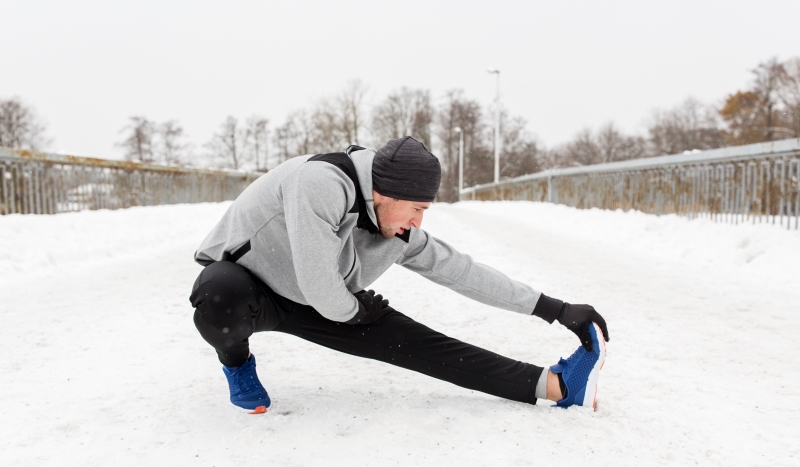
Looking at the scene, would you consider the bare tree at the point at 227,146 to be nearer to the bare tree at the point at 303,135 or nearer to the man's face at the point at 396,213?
the bare tree at the point at 303,135

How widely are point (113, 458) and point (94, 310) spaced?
2.24 m

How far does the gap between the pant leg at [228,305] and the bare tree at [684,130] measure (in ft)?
Answer: 158

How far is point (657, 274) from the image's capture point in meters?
5.12

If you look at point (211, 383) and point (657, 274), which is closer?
point (211, 383)

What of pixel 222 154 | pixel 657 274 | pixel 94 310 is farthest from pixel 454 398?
pixel 222 154

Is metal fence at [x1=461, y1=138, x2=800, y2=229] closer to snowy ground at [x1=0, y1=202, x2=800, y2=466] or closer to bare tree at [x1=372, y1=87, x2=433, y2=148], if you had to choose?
snowy ground at [x1=0, y1=202, x2=800, y2=466]

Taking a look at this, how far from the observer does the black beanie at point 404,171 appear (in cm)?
187

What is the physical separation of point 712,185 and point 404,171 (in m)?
6.82

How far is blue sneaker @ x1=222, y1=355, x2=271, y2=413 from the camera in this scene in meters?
1.98

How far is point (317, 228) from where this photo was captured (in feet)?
5.74

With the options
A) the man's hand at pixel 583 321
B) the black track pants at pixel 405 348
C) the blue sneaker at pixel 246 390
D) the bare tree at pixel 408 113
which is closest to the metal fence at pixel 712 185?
the man's hand at pixel 583 321

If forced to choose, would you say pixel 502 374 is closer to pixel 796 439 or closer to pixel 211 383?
pixel 796 439

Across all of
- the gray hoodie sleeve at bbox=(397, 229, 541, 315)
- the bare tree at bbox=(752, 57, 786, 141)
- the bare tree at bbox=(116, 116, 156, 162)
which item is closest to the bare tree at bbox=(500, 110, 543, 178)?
the bare tree at bbox=(752, 57, 786, 141)

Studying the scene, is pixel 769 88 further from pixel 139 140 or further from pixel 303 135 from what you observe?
pixel 139 140
